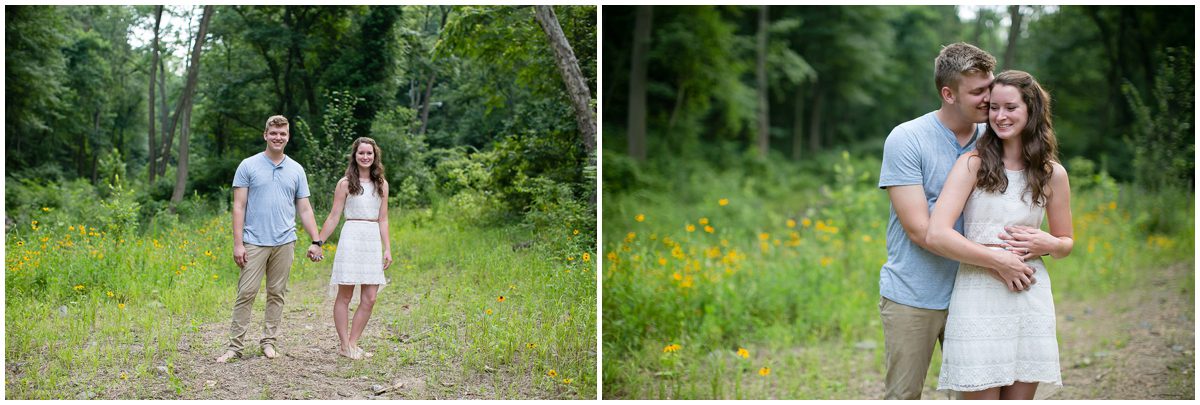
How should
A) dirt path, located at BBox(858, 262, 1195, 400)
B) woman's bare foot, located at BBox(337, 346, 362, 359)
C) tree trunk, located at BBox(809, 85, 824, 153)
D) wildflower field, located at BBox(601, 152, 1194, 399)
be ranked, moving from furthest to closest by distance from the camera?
Result: 1. tree trunk, located at BBox(809, 85, 824, 153)
2. wildflower field, located at BBox(601, 152, 1194, 399)
3. dirt path, located at BBox(858, 262, 1195, 400)
4. woman's bare foot, located at BBox(337, 346, 362, 359)

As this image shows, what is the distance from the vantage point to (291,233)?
3883 millimetres

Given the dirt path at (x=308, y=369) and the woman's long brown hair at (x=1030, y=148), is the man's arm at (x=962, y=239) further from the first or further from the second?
the dirt path at (x=308, y=369)

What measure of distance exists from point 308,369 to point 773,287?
322 cm

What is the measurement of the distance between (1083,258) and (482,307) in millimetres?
→ 5639

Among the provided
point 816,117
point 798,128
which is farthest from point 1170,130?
point 816,117

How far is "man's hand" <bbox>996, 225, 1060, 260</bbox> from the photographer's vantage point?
2.73m

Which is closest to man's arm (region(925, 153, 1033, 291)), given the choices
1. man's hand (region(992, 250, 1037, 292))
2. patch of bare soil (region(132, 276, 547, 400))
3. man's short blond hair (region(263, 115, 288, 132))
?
man's hand (region(992, 250, 1037, 292))

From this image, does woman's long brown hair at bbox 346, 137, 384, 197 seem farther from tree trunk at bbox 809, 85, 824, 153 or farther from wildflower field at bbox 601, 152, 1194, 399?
tree trunk at bbox 809, 85, 824, 153

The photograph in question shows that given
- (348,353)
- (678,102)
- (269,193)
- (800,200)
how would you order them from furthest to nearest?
(800,200) < (678,102) < (348,353) < (269,193)

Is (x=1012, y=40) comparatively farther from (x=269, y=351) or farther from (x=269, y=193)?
(x=269, y=351)

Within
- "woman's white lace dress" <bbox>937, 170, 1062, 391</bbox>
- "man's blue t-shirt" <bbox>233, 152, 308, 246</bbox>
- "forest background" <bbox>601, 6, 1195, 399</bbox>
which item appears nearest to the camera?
"woman's white lace dress" <bbox>937, 170, 1062, 391</bbox>

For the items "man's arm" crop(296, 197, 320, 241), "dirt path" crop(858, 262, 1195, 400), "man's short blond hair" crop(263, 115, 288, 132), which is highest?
"man's short blond hair" crop(263, 115, 288, 132)

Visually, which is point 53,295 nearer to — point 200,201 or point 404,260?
point 200,201

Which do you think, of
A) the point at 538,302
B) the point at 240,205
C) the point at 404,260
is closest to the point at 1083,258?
the point at 538,302
